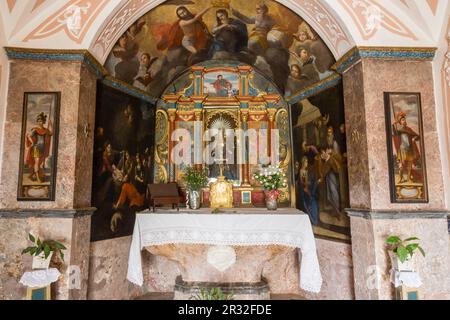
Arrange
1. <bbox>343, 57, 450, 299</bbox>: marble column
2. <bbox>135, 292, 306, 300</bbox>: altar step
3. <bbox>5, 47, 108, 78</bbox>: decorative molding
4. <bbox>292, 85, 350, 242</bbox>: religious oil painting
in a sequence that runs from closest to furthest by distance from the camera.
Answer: <bbox>343, 57, 450, 299</bbox>: marble column → <bbox>5, 47, 108, 78</bbox>: decorative molding → <bbox>292, 85, 350, 242</bbox>: religious oil painting → <bbox>135, 292, 306, 300</bbox>: altar step

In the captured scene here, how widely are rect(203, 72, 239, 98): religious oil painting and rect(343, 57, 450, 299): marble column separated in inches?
134

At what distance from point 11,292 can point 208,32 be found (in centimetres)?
625

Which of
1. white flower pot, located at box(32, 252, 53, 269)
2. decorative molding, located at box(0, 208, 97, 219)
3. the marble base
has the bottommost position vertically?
→ the marble base

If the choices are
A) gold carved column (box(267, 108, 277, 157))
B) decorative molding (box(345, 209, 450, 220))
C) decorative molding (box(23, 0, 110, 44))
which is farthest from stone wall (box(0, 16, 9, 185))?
decorative molding (box(345, 209, 450, 220))

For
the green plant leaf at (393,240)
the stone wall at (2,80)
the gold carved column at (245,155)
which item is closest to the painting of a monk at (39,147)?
the stone wall at (2,80)

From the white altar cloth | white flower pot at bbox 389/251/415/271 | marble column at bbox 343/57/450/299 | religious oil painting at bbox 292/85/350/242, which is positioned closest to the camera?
white flower pot at bbox 389/251/415/271

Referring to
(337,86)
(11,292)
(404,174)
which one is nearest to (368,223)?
(404,174)

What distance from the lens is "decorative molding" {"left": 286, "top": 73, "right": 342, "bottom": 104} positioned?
613 centimetres

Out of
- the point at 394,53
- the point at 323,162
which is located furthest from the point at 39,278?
the point at 394,53

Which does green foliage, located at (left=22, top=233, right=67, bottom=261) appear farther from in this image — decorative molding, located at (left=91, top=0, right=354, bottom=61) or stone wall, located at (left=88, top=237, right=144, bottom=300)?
decorative molding, located at (left=91, top=0, right=354, bottom=61)

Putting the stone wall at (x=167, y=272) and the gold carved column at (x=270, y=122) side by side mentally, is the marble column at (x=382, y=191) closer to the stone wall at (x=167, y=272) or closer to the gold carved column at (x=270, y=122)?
the stone wall at (x=167, y=272)

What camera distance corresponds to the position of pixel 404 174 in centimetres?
507

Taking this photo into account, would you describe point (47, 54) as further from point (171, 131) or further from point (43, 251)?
point (171, 131)

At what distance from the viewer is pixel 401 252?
173 inches
